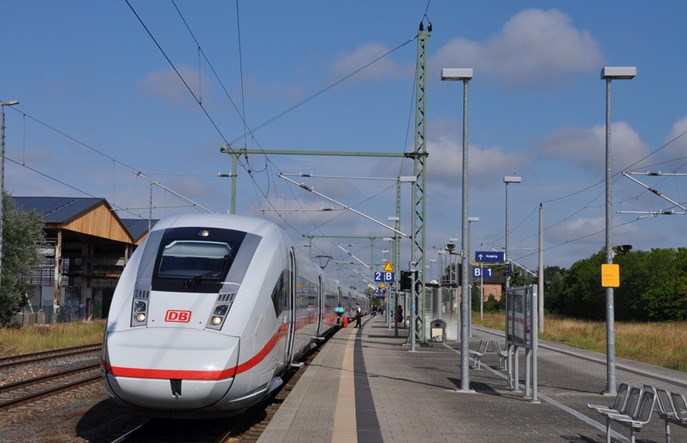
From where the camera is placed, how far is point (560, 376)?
21375 millimetres

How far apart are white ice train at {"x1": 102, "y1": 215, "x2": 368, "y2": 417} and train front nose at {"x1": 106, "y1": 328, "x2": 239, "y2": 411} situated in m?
0.01

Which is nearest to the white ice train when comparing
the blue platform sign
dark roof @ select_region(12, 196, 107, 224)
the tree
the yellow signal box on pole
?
the yellow signal box on pole

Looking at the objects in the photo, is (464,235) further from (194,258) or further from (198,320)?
(198,320)

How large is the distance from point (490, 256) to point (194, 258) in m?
24.2

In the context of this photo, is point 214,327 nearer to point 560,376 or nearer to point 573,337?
point 560,376

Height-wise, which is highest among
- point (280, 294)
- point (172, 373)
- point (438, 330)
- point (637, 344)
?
point (280, 294)

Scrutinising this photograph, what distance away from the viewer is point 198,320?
10789 mm

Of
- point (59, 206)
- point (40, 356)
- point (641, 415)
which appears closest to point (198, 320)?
point (641, 415)

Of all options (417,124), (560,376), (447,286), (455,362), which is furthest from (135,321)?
(447,286)

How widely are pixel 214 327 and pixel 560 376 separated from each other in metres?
12.9

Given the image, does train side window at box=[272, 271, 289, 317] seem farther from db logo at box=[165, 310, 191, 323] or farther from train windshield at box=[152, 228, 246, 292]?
db logo at box=[165, 310, 191, 323]

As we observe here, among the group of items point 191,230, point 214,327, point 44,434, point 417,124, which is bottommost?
point 44,434

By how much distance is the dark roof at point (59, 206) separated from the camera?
2051 inches

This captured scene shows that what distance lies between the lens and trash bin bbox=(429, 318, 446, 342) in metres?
35.4
